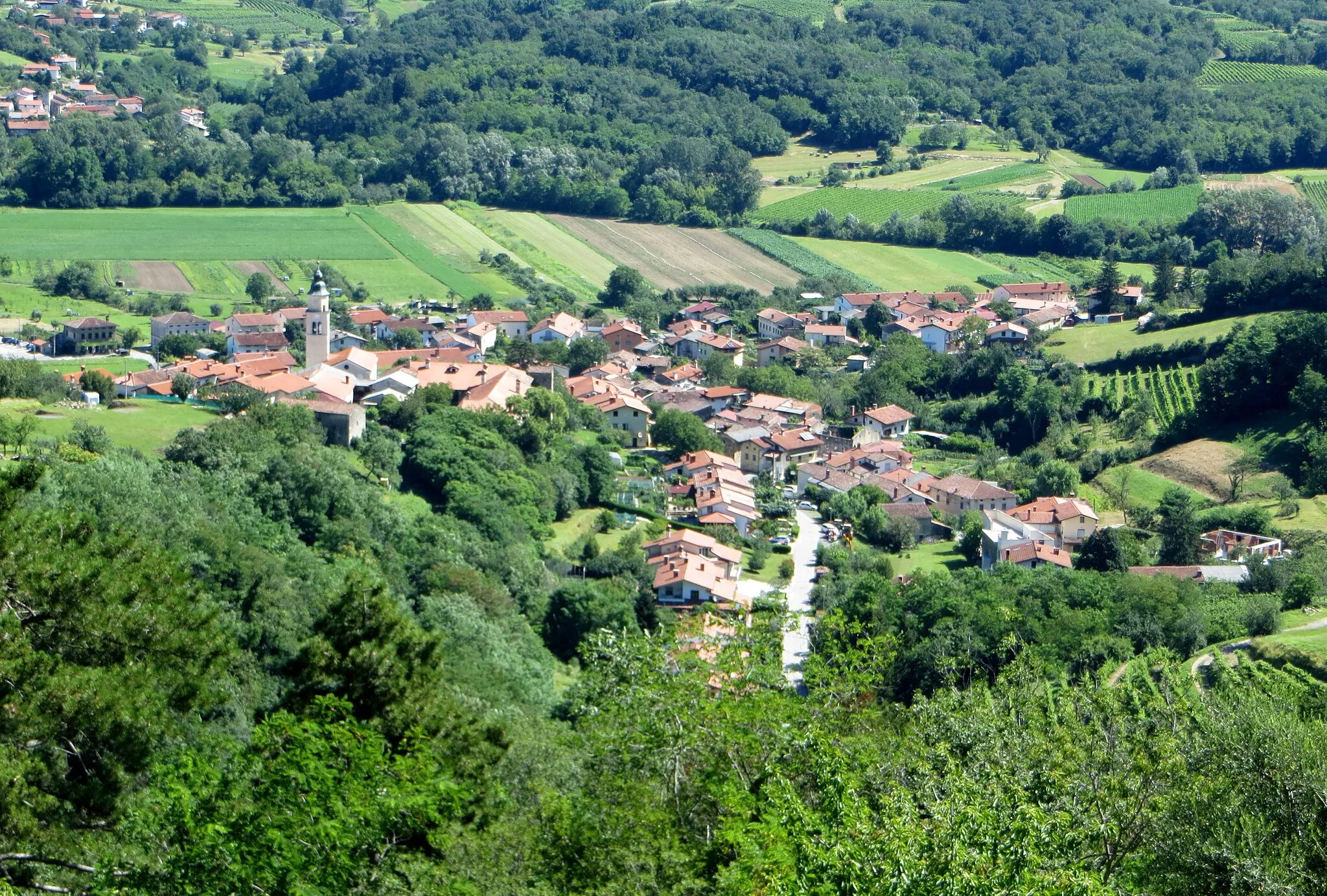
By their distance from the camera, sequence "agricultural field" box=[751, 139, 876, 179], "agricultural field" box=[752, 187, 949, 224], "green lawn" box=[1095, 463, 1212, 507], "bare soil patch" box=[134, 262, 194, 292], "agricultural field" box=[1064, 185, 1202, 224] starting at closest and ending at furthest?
"green lawn" box=[1095, 463, 1212, 507]
"bare soil patch" box=[134, 262, 194, 292]
"agricultural field" box=[1064, 185, 1202, 224]
"agricultural field" box=[752, 187, 949, 224]
"agricultural field" box=[751, 139, 876, 179]

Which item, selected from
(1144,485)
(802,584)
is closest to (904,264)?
(1144,485)

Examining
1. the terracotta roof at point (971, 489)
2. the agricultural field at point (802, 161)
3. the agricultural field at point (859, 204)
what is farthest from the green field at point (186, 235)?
the terracotta roof at point (971, 489)

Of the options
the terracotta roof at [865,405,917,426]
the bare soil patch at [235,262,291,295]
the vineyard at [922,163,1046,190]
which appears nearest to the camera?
the terracotta roof at [865,405,917,426]

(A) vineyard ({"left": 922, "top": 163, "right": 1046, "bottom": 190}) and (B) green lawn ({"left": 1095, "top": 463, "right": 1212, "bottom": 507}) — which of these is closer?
(B) green lawn ({"left": 1095, "top": 463, "right": 1212, "bottom": 507})

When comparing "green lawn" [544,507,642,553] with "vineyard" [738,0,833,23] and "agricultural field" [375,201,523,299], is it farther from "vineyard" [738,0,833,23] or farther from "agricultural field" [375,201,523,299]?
"vineyard" [738,0,833,23]

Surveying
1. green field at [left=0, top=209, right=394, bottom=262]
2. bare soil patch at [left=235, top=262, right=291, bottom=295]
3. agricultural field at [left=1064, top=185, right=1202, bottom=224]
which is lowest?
bare soil patch at [left=235, top=262, right=291, bottom=295]

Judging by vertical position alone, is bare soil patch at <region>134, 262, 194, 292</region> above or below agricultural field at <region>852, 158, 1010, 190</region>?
below

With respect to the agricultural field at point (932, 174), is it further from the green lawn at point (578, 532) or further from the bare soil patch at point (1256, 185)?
the green lawn at point (578, 532)

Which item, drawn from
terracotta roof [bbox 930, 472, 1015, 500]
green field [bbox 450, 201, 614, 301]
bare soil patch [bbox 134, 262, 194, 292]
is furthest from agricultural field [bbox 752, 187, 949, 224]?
terracotta roof [bbox 930, 472, 1015, 500]
